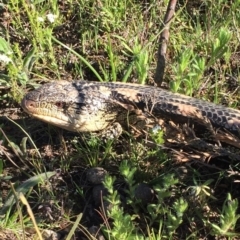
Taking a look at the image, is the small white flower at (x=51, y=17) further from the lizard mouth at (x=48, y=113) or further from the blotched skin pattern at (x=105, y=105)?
the lizard mouth at (x=48, y=113)

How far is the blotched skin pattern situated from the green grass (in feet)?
0.49

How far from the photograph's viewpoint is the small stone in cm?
400

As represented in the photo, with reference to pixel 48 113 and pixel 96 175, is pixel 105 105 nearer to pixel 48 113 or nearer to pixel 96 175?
pixel 48 113

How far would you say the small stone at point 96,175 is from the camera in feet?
13.1

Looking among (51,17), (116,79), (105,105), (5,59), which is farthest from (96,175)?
(51,17)

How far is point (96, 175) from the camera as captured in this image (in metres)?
4.02

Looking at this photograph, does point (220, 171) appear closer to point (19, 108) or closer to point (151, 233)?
point (151, 233)

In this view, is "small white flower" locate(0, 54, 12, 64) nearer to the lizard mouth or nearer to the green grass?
the green grass

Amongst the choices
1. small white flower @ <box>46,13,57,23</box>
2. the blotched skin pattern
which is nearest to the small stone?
the blotched skin pattern

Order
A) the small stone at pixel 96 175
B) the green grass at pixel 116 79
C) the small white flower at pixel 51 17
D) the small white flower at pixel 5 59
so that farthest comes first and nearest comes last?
1. the small white flower at pixel 51 17
2. the small white flower at pixel 5 59
3. the small stone at pixel 96 175
4. the green grass at pixel 116 79

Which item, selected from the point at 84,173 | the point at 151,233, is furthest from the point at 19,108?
the point at 151,233

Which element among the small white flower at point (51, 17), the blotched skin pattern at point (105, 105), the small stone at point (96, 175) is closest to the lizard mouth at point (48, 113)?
the blotched skin pattern at point (105, 105)

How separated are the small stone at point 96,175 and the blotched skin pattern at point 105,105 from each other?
1.26 feet

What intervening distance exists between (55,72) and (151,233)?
1.69 meters
